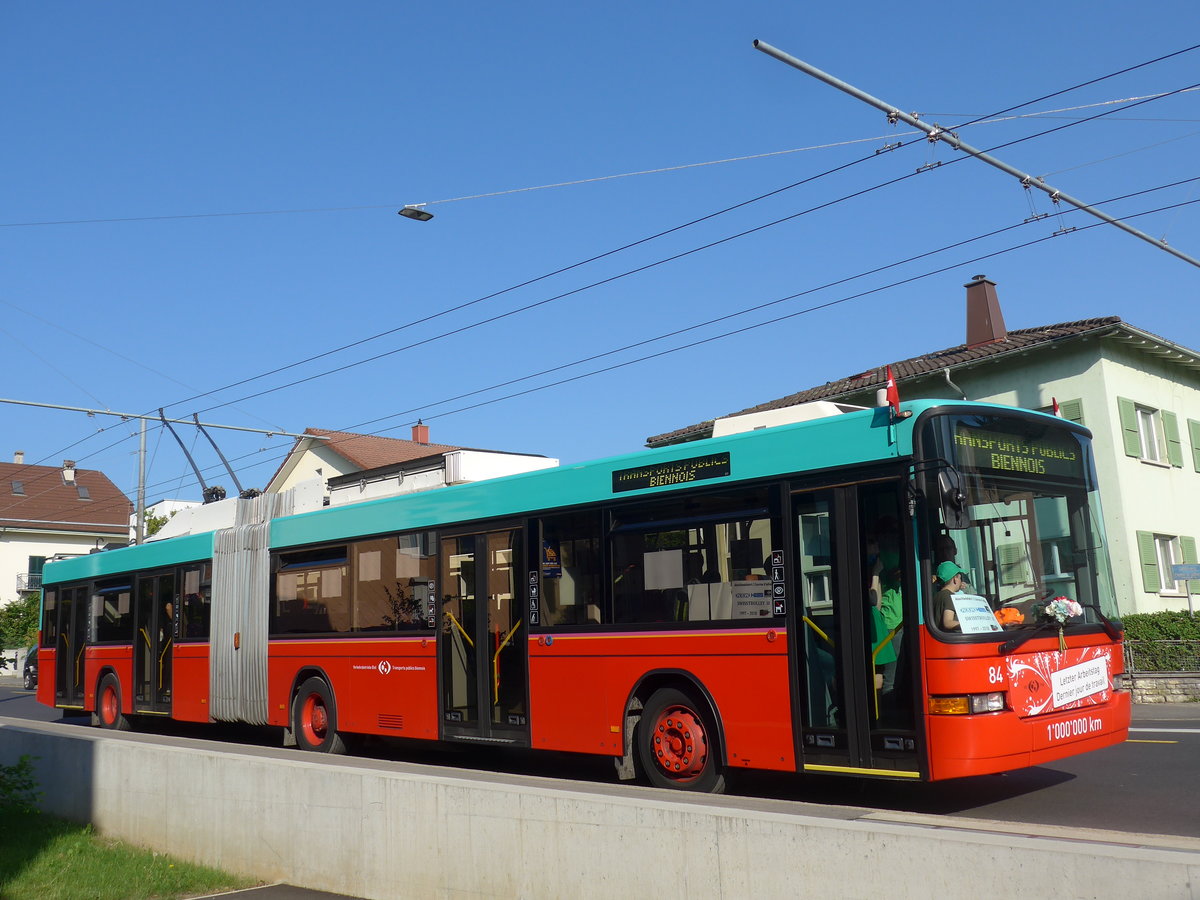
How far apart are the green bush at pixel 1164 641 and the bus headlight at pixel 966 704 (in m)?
15.0

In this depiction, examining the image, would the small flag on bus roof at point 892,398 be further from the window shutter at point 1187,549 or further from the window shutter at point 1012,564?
the window shutter at point 1187,549

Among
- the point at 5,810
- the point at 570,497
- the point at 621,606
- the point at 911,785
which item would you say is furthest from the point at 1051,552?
the point at 5,810

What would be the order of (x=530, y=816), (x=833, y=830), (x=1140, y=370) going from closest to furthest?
1. (x=833, y=830)
2. (x=530, y=816)
3. (x=1140, y=370)

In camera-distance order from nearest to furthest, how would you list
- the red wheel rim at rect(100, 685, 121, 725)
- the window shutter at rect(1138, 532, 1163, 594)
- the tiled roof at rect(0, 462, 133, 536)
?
1. the red wheel rim at rect(100, 685, 121, 725)
2. the window shutter at rect(1138, 532, 1163, 594)
3. the tiled roof at rect(0, 462, 133, 536)

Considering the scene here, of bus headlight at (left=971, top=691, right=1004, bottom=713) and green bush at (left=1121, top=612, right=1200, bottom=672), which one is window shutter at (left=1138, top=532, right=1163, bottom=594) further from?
bus headlight at (left=971, top=691, right=1004, bottom=713)

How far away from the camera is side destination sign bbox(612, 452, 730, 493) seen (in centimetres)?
966

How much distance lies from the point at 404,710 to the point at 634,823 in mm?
7493

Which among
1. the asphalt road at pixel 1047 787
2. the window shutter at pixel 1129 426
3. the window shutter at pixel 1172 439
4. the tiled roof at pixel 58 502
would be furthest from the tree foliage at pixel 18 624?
the window shutter at pixel 1172 439

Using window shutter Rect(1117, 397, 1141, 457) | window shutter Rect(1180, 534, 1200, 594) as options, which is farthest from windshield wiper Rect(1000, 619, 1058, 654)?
window shutter Rect(1180, 534, 1200, 594)

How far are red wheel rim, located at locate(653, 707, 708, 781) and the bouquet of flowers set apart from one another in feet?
9.23

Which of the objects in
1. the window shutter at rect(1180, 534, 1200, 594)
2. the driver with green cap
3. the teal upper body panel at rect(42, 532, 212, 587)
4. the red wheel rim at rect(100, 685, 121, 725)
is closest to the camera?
the driver with green cap

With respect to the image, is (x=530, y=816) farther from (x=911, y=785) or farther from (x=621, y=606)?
(x=911, y=785)

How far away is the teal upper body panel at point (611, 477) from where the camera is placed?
8555mm

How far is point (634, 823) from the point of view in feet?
19.2
